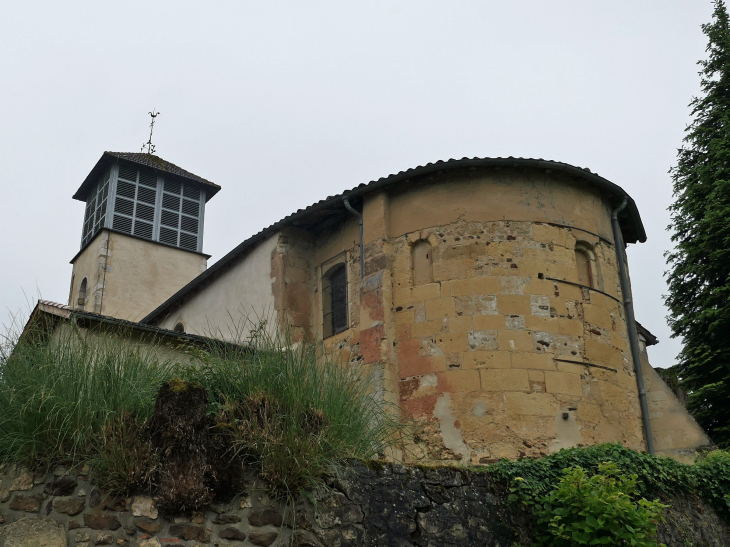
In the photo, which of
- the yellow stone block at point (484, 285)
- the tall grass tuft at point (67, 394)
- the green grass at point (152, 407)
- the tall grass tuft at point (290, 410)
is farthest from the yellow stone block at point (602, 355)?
the tall grass tuft at point (67, 394)

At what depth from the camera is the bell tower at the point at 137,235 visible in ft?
73.9

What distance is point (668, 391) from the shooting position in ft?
39.3

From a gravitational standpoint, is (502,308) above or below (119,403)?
above

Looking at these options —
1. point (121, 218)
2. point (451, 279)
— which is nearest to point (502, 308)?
point (451, 279)

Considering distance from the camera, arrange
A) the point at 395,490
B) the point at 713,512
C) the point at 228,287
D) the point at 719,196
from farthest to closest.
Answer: the point at 719,196 → the point at 228,287 → the point at 713,512 → the point at 395,490

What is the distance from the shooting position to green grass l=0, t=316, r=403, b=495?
512 cm

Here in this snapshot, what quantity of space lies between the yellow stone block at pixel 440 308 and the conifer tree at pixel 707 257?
714 centimetres

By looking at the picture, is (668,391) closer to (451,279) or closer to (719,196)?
(451,279)

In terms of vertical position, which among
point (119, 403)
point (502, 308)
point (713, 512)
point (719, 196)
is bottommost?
point (713, 512)

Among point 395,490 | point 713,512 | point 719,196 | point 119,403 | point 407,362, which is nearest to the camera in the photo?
point 119,403

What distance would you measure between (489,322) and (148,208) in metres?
16.3

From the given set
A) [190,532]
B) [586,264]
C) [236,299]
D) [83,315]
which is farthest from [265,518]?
[236,299]

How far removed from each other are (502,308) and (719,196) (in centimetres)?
861

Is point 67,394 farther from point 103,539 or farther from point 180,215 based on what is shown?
point 180,215
